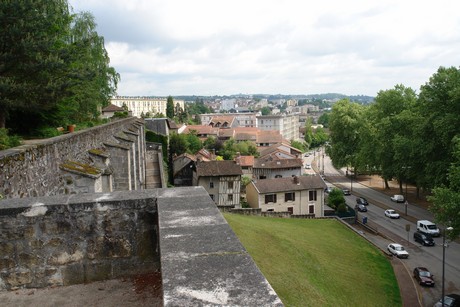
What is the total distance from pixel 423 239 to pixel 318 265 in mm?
13824

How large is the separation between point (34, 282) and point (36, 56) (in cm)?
1154

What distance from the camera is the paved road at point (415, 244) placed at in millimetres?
21419

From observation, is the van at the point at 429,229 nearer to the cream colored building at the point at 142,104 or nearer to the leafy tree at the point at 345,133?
the leafy tree at the point at 345,133

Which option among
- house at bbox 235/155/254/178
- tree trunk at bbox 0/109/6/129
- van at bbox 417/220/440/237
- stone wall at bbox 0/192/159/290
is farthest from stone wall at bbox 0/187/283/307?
house at bbox 235/155/254/178

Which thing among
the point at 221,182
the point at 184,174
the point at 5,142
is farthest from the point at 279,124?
the point at 5,142

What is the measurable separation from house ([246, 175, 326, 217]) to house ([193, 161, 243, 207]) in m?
2.08

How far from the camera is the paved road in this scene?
70.3 ft

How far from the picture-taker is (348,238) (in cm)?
2686

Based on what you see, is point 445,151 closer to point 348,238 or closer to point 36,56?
point 348,238

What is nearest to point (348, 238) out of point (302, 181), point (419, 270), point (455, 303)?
point (419, 270)

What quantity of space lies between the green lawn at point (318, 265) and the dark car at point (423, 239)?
5273 mm

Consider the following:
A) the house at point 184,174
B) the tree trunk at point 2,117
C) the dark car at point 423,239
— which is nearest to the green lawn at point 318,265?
the dark car at point 423,239

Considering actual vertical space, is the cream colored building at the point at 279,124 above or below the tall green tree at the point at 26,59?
below

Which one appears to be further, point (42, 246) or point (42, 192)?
point (42, 192)
